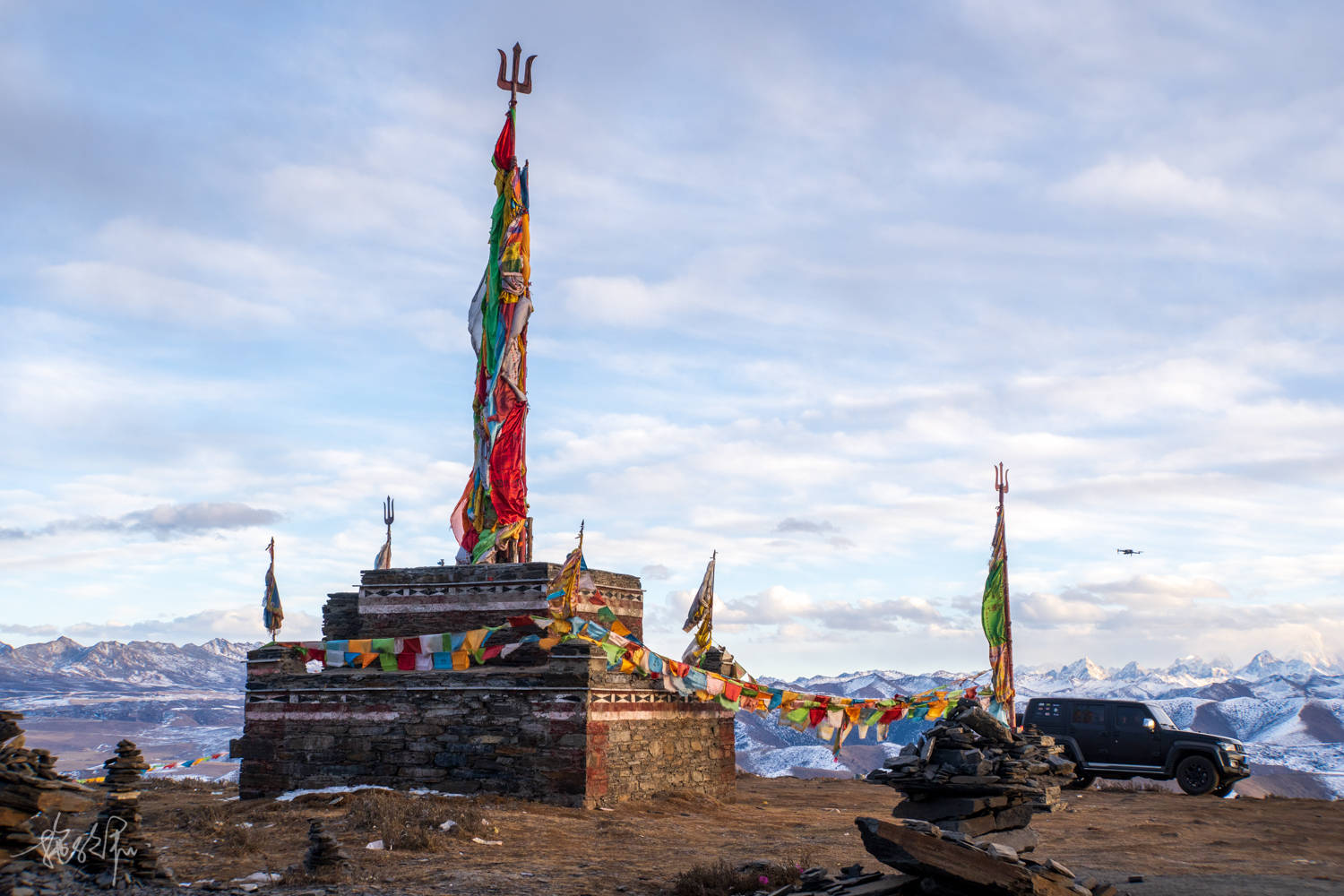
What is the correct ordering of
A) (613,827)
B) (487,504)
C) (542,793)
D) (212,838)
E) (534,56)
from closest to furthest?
1. (212,838)
2. (613,827)
3. (542,793)
4. (487,504)
5. (534,56)

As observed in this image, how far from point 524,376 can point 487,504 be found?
11.3ft

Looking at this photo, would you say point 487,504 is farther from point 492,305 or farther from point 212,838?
point 212,838

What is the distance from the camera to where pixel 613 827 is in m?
16.5

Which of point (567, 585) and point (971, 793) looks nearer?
point (971, 793)

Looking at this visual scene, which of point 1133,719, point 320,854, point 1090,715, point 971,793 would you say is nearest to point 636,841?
point 320,854

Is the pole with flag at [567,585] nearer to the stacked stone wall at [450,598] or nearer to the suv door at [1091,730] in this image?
the stacked stone wall at [450,598]

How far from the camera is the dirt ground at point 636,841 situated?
480 inches

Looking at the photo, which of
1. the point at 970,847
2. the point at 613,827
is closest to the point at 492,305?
the point at 613,827

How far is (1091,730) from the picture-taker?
75.6 feet

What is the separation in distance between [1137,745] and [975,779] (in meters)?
12.6

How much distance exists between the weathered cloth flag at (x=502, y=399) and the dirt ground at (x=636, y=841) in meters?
8.77

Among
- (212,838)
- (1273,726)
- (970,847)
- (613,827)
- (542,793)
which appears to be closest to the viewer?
(970,847)

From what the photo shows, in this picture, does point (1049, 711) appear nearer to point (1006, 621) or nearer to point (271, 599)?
point (1006, 621)
